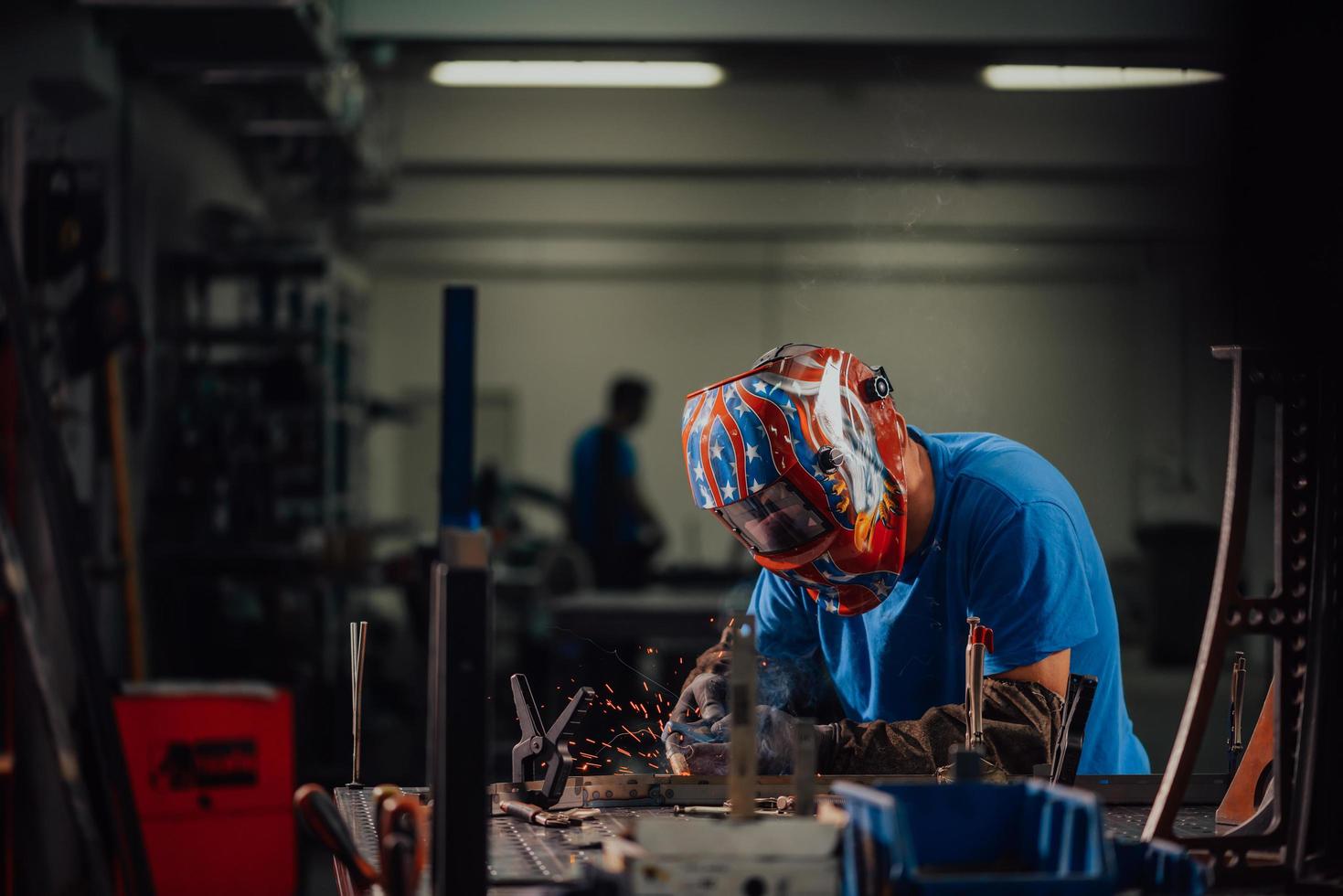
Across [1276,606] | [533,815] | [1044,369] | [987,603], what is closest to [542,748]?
[533,815]

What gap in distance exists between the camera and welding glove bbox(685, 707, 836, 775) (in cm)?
149

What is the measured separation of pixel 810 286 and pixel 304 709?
3.12 m

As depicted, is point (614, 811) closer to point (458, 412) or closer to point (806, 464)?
point (806, 464)

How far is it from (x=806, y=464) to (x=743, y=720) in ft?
1.94

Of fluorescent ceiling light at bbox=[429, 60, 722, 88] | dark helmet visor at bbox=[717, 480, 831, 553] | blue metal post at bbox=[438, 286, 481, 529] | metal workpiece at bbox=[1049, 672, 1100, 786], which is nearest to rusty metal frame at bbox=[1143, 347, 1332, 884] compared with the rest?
metal workpiece at bbox=[1049, 672, 1100, 786]

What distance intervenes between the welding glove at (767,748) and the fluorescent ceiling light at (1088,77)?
5.84ft

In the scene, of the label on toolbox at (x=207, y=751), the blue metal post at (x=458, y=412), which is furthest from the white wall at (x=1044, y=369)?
the label on toolbox at (x=207, y=751)

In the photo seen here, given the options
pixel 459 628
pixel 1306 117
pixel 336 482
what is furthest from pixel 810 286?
pixel 336 482

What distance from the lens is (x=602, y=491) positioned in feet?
19.2

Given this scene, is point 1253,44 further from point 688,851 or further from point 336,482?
point 336,482

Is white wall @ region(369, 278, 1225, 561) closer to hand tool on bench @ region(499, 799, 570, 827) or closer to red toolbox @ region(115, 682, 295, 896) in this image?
hand tool on bench @ region(499, 799, 570, 827)

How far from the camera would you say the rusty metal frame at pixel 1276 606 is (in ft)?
3.76

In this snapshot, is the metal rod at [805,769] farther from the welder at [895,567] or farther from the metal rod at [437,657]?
the welder at [895,567]

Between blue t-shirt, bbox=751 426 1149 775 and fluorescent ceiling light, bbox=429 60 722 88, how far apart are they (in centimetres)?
393
